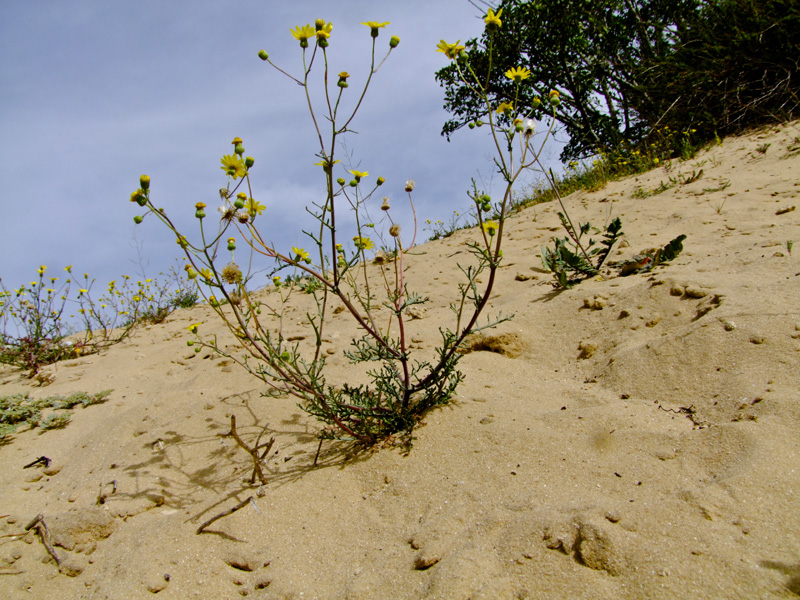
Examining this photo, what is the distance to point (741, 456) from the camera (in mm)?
1411

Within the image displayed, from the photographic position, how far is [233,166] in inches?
75.1

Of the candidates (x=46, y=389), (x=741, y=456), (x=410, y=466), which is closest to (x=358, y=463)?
(x=410, y=466)

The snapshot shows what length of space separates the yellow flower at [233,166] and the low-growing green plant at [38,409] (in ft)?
6.84

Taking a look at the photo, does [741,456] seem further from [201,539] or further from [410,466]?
[201,539]

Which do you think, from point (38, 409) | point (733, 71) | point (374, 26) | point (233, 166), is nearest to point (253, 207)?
point (233, 166)

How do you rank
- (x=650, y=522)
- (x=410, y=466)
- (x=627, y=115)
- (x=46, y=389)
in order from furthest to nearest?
(x=627, y=115) → (x=46, y=389) → (x=410, y=466) → (x=650, y=522)

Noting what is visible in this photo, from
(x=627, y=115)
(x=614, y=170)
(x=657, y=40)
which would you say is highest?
(x=657, y=40)

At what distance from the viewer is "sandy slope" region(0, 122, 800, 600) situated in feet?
3.94

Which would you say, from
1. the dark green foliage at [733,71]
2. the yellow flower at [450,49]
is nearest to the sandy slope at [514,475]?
the yellow flower at [450,49]

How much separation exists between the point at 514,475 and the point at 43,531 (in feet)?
5.68

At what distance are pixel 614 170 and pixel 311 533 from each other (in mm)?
6431

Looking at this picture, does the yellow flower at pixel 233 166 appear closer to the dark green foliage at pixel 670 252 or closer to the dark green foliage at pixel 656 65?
the dark green foliage at pixel 656 65

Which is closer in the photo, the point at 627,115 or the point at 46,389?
the point at 46,389

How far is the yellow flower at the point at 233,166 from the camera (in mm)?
1892
